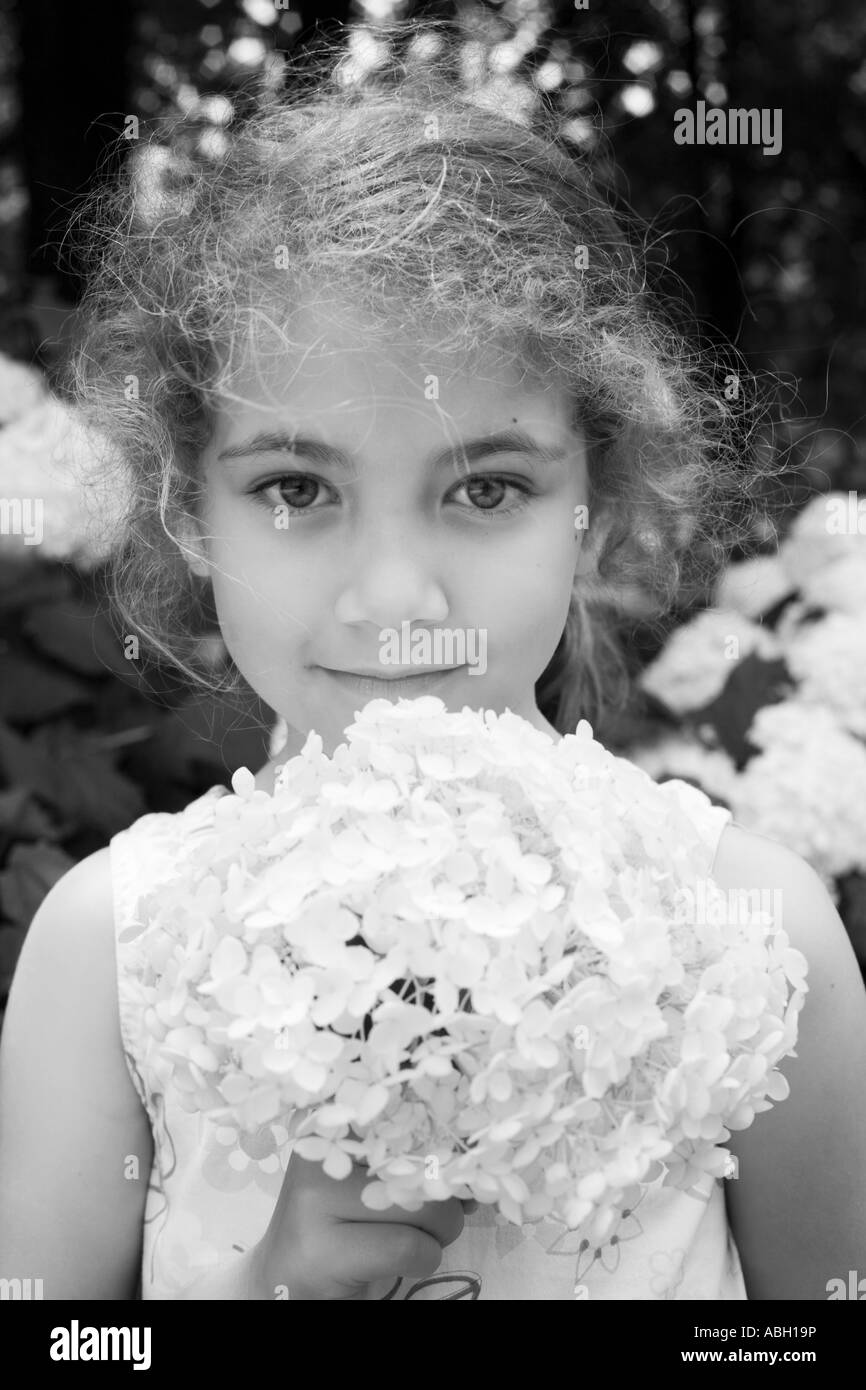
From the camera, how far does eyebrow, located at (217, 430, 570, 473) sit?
3.89 ft

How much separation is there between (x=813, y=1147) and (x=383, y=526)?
2.44 ft

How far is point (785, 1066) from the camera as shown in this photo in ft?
4.23

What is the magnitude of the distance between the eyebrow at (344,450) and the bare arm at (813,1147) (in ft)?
1.70

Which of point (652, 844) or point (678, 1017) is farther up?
point (652, 844)

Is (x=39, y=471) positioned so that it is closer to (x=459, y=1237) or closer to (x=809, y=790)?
(x=809, y=790)

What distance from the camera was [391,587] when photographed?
3.76 ft

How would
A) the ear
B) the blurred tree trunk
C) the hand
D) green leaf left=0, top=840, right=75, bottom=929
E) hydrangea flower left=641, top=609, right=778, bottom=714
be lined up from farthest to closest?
the blurred tree trunk
hydrangea flower left=641, top=609, right=778, bottom=714
green leaf left=0, top=840, right=75, bottom=929
the ear
the hand

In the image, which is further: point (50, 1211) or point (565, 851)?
point (50, 1211)

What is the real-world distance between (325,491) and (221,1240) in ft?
2.39

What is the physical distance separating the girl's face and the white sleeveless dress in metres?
0.22

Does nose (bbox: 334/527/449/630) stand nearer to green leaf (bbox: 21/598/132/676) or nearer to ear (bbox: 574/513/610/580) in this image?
ear (bbox: 574/513/610/580)

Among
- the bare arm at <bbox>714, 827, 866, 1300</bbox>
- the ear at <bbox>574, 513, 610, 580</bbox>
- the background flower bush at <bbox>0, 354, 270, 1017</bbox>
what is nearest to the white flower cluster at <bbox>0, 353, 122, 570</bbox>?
the background flower bush at <bbox>0, 354, 270, 1017</bbox>
